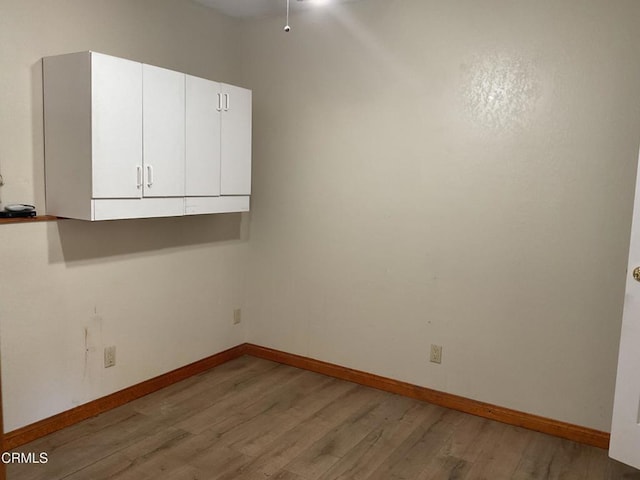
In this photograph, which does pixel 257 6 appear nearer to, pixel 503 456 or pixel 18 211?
pixel 18 211

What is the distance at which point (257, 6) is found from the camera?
3.72m

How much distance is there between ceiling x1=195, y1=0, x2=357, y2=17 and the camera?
361 centimetres

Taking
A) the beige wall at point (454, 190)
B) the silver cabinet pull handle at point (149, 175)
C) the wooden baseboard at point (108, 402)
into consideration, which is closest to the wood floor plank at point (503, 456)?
the beige wall at point (454, 190)

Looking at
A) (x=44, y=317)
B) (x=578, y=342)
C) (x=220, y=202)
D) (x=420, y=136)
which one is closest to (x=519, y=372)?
(x=578, y=342)

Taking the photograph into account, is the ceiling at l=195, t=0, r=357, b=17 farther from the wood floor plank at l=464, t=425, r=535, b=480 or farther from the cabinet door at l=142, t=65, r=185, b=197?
the wood floor plank at l=464, t=425, r=535, b=480

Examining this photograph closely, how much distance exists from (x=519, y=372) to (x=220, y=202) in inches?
84.6

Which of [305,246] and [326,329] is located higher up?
[305,246]

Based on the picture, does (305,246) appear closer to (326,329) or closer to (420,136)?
(326,329)

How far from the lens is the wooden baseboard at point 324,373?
291 cm

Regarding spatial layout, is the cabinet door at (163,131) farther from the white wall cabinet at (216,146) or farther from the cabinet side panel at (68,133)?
the cabinet side panel at (68,133)

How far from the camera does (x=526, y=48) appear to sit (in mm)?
2980

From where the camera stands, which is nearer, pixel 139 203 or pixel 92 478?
pixel 92 478

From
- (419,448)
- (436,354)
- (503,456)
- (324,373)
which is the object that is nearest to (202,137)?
(324,373)

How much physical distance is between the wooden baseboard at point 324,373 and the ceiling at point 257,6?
2526 millimetres
